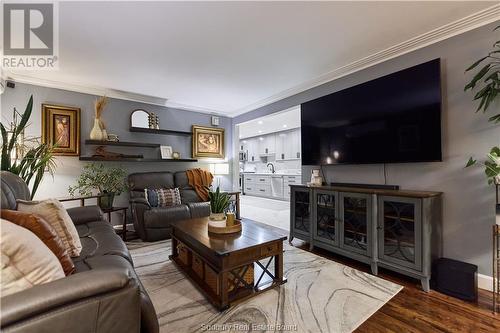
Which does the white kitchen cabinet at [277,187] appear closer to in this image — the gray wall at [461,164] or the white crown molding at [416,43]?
the white crown molding at [416,43]

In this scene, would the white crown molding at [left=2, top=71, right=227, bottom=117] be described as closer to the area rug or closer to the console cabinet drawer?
Result: the area rug

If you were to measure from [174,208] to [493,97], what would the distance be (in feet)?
12.1

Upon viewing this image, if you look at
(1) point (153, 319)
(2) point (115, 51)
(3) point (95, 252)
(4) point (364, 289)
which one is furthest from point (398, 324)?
(2) point (115, 51)

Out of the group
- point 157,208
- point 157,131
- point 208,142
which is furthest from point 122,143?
point 208,142

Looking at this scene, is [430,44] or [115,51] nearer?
[430,44]

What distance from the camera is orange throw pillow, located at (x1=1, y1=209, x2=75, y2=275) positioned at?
1.17 metres

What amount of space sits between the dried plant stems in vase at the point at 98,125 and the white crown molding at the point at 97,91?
0.71ft

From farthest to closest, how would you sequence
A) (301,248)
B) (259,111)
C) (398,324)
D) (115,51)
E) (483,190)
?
(259,111)
(301,248)
(115,51)
(483,190)
(398,324)

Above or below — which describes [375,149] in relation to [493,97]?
below

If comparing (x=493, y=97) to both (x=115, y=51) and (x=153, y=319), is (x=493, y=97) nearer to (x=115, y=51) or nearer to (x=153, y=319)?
(x=153, y=319)

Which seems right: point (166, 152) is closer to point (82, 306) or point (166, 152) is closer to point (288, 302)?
point (288, 302)

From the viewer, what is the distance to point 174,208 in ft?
11.4

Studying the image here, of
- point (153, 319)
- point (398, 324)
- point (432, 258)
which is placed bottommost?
point (398, 324)

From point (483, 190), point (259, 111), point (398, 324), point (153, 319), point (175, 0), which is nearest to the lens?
point (153, 319)
